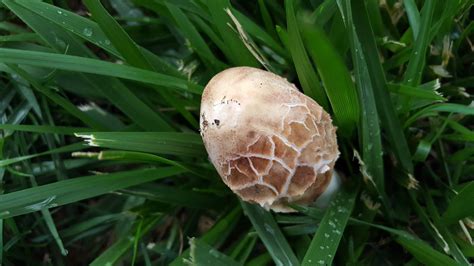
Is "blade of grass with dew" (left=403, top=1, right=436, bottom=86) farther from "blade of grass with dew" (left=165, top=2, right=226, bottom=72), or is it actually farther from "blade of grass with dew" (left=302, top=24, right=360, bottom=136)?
"blade of grass with dew" (left=165, top=2, right=226, bottom=72)

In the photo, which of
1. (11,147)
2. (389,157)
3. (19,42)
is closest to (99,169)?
(11,147)

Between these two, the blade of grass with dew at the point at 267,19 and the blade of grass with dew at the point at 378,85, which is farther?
the blade of grass with dew at the point at 267,19

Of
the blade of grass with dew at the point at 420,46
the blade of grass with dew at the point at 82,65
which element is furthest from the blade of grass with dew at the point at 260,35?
the blade of grass with dew at the point at 420,46

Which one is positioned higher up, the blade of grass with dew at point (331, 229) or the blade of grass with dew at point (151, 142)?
the blade of grass with dew at point (151, 142)

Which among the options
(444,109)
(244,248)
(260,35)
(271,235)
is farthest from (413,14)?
(244,248)

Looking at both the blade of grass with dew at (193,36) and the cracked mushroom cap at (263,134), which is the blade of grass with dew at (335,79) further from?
the blade of grass with dew at (193,36)

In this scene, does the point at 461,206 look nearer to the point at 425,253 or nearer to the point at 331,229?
the point at 425,253

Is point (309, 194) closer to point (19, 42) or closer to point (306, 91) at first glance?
point (306, 91)
